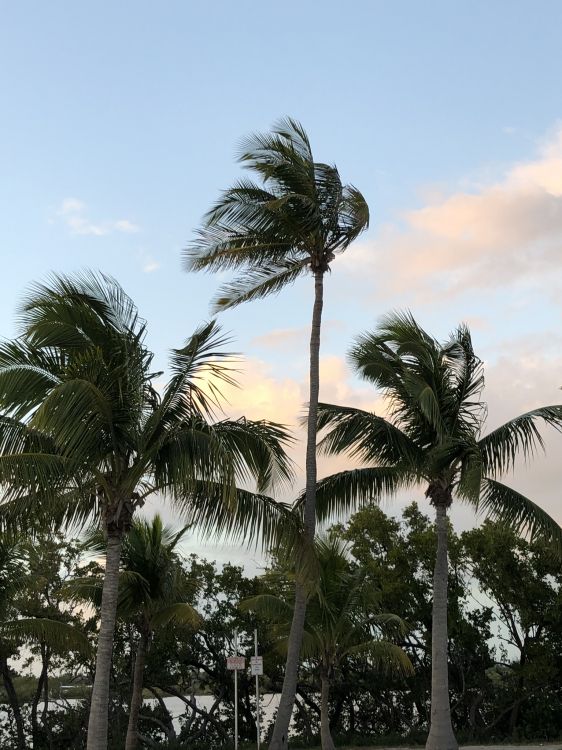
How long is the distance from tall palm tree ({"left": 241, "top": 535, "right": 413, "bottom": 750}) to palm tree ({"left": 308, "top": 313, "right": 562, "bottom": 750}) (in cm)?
375

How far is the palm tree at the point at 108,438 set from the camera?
11.8m

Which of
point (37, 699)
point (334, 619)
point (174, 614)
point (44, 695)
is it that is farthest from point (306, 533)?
point (37, 699)

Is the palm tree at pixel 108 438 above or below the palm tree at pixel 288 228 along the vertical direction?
below

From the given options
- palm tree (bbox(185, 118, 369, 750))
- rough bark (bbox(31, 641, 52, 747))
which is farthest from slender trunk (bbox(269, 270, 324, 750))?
rough bark (bbox(31, 641, 52, 747))

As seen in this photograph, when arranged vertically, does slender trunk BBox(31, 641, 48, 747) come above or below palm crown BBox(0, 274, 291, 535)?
below

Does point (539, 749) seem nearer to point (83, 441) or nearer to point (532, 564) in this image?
point (532, 564)

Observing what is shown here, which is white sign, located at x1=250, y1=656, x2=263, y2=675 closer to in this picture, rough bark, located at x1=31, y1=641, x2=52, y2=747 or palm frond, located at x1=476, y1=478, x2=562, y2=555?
palm frond, located at x1=476, y1=478, x2=562, y2=555

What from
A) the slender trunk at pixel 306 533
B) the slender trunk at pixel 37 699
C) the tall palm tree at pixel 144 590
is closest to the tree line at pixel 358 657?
the slender trunk at pixel 37 699

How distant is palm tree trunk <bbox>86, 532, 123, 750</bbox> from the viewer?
11.6 m

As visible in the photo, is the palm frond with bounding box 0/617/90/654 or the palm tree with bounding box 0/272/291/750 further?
the palm frond with bounding box 0/617/90/654

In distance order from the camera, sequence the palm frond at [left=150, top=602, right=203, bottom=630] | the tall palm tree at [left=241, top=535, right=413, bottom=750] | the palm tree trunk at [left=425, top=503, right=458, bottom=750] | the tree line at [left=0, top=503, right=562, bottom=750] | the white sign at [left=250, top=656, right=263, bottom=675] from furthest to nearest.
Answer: the tree line at [left=0, top=503, right=562, bottom=750] → the tall palm tree at [left=241, top=535, right=413, bottom=750] → the palm frond at [left=150, top=602, right=203, bottom=630] → the white sign at [left=250, top=656, right=263, bottom=675] → the palm tree trunk at [left=425, top=503, right=458, bottom=750]

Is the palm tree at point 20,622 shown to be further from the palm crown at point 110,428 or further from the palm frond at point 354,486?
the palm frond at point 354,486

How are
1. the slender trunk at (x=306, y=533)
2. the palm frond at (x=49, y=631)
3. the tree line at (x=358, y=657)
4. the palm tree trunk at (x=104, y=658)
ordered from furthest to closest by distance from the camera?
1. the tree line at (x=358, y=657)
2. the palm frond at (x=49, y=631)
3. the slender trunk at (x=306, y=533)
4. the palm tree trunk at (x=104, y=658)

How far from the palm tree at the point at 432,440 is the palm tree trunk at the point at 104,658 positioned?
5.95m
